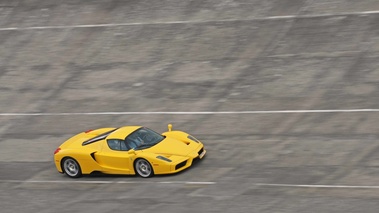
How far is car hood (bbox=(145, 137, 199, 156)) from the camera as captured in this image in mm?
18562

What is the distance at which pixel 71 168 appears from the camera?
19609 millimetres

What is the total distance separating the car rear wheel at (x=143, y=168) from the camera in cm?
1841

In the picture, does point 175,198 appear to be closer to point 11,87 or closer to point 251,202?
point 251,202

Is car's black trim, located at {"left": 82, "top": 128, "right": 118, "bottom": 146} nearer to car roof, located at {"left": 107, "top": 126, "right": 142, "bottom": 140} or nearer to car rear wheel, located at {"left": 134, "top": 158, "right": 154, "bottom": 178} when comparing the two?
car roof, located at {"left": 107, "top": 126, "right": 142, "bottom": 140}

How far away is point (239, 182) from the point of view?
17.3 metres

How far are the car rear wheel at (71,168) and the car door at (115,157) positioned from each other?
29.0 inches

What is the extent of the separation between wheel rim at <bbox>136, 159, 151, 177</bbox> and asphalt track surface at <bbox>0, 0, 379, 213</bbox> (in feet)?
0.76

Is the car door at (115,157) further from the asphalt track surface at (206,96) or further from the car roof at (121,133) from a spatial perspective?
the asphalt track surface at (206,96)

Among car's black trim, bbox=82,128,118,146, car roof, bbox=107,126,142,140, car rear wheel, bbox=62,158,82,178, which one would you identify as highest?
car roof, bbox=107,126,142,140

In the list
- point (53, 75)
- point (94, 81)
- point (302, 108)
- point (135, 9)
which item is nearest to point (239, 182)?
point (302, 108)

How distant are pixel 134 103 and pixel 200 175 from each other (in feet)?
24.1

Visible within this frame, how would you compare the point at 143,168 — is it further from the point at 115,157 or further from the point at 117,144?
the point at 117,144

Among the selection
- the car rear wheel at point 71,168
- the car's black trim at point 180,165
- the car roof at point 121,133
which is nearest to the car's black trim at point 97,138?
the car roof at point 121,133

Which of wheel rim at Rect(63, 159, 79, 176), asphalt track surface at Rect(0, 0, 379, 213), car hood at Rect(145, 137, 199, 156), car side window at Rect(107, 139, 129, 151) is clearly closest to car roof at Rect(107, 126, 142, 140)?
car side window at Rect(107, 139, 129, 151)
